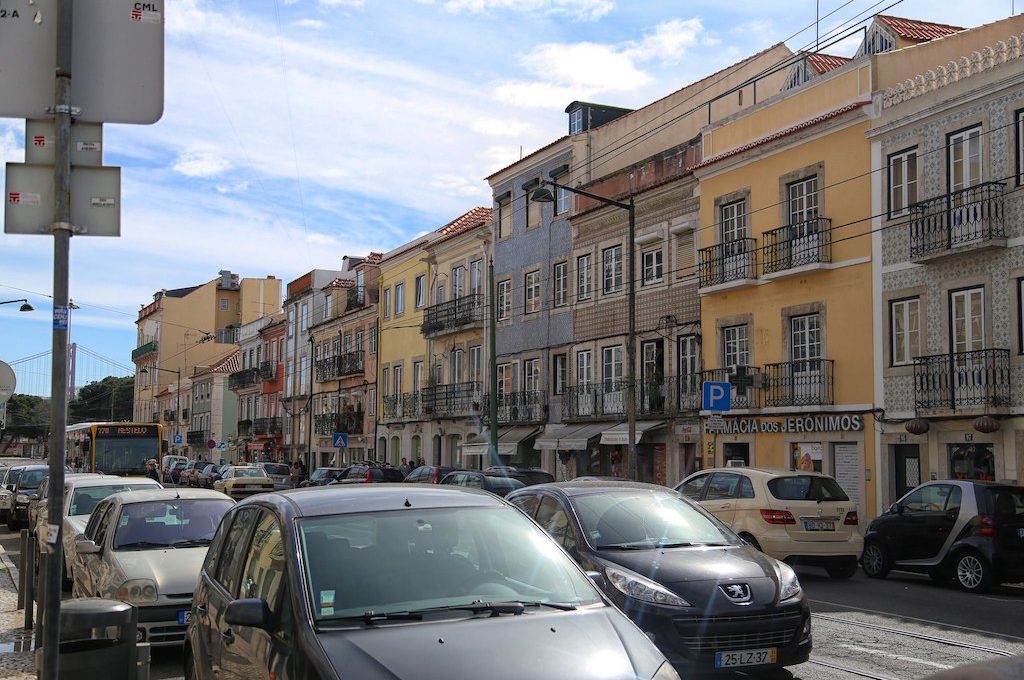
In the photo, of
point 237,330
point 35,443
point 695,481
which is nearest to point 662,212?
point 695,481

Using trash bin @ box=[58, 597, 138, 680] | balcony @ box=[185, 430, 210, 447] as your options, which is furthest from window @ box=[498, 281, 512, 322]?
balcony @ box=[185, 430, 210, 447]

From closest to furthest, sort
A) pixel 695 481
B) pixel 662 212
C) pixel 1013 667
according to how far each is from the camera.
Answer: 1. pixel 1013 667
2. pixel 695 481
3. pixel 662 212

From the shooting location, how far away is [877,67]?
86.1 ft

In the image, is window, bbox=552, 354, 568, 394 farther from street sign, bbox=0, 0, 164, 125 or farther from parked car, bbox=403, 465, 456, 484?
street sign, bbox=0, 0, 164, 125

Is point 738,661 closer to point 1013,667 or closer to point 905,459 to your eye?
point 1013,667

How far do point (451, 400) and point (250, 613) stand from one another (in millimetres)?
41992

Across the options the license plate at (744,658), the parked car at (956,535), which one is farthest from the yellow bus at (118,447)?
the license plate at (744,658)

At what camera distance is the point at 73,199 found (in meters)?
5.11

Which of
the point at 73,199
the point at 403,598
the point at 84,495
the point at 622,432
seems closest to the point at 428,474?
the point at 622,432

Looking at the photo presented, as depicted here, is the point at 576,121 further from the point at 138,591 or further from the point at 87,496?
the point at 138,591

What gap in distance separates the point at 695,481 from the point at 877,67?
43.5 ft

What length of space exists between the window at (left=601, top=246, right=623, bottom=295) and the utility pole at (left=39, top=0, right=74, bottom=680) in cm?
3135

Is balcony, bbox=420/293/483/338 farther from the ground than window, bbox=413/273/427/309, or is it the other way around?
window, bbox=413/273/427/309

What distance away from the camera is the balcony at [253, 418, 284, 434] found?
2849 inches
